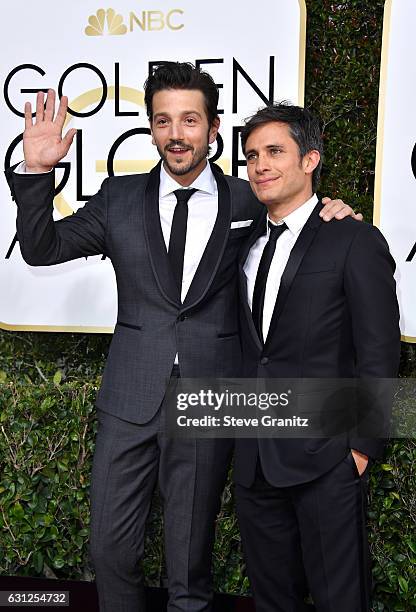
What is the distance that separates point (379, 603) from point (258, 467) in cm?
100

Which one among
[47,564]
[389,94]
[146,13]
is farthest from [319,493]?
[146,13]

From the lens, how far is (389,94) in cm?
299

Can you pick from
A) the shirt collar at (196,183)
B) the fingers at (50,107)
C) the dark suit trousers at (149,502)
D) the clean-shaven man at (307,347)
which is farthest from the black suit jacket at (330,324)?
the fingers at (50,107)

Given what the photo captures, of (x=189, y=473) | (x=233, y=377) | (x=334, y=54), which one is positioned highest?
(x=334, y=54)

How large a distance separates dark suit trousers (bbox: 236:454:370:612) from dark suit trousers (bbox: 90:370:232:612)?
0.16m

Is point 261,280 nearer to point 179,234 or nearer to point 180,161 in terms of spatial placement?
point 179,234

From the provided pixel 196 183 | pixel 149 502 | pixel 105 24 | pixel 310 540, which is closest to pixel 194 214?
pixel 196 183

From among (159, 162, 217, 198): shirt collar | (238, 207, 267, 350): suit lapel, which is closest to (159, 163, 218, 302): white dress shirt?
(159, 162, 217, 198): shirt collar

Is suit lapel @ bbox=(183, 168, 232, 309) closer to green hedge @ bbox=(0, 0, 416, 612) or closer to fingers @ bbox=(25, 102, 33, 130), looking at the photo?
fingers @ bbox=(25, 102, 33, 130)

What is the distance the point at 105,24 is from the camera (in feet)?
10.9

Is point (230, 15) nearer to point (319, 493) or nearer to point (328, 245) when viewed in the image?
point (328, 245)

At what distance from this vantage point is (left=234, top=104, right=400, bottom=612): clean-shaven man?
2072 millimetres

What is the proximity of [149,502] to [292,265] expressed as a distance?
36.3 inches

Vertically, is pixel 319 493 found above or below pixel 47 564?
above
